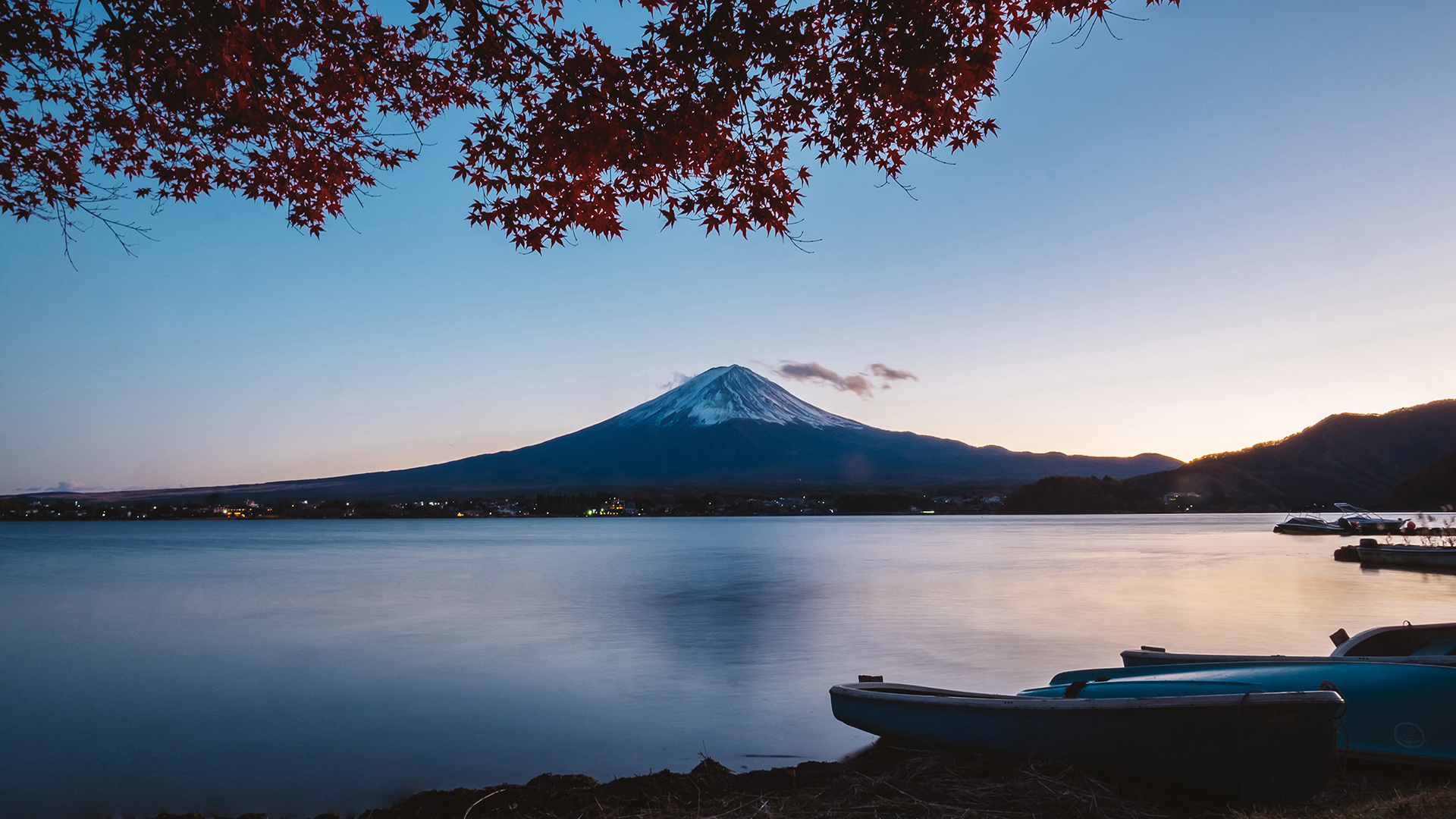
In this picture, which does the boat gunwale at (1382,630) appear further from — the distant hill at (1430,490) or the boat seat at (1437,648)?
the distant hill at (1430,490)

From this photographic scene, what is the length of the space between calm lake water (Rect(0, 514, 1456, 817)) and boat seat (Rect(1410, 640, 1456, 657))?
4.42 meters

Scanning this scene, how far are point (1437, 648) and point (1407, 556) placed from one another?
26581mm

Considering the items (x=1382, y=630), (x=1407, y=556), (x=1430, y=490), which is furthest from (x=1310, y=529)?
(x=1382, y=630)

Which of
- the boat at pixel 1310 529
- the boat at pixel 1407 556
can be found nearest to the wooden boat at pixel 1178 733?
the boat at pixel 1407 556

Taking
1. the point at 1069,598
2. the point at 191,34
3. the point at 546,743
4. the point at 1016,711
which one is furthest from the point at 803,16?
the point at 1069,598

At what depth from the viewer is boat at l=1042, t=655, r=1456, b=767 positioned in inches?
204

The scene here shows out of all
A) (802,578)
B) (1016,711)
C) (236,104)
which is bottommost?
(802,578)

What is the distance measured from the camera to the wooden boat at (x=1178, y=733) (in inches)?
177

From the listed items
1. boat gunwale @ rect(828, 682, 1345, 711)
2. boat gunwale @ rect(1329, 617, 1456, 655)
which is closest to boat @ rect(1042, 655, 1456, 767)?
boat gunwale @ rect(828, 682, 1345, 711)

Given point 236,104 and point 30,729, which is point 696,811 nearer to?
point 236,104

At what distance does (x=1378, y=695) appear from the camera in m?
5.39

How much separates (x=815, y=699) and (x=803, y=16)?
7.33 metres

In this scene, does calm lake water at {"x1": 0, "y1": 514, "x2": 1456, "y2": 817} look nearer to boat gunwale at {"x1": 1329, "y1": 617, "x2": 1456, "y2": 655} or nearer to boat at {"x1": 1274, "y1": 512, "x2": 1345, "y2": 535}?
boat gunwale at {"x1": 1329, "y1": 617, "x2": 1456, "y2": 655}

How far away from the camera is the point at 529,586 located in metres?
26.1
